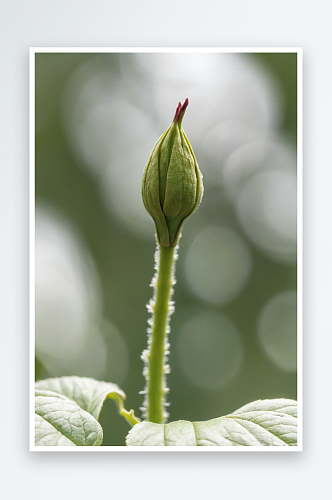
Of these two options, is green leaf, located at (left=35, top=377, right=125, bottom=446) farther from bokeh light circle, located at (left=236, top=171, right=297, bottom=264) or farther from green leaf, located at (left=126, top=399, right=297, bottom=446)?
bokeh light circle, located at (left=236, top=171, right=297, bottom=264)

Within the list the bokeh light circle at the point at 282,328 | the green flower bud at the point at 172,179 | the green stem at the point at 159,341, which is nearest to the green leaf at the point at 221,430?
the green stem at the point at 159,341

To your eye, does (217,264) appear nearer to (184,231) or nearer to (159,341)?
(184,231)

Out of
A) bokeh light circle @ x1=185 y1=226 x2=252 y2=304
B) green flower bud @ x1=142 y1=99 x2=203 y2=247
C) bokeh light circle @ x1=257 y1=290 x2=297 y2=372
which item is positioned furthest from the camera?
bokeh light circle @ x1=185 y1=226 x2=252 y2=304

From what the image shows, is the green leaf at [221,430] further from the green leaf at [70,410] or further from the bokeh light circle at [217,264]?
the bokeh light circle at [217,264]

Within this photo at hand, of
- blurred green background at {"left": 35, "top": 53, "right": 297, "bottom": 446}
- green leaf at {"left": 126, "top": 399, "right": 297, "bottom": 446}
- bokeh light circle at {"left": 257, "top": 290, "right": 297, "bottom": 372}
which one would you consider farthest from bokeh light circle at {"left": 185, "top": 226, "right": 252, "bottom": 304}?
green leaf at {"left": 126, "top": 399, "right": 297, "bottom": 446}
